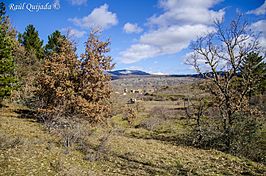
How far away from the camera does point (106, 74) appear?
703 inches

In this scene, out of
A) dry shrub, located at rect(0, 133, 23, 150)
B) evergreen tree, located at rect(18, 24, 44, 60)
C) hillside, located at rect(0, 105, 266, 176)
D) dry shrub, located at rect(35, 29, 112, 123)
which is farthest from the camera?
evergreen tree, located at rect(18, 24, 44, 60)

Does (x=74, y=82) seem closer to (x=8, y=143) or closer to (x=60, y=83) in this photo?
(x=60, y=83)

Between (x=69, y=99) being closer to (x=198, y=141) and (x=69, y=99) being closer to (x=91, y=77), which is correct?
(x=91, y=77)

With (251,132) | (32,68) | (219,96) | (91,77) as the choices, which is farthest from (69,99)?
(32,68)

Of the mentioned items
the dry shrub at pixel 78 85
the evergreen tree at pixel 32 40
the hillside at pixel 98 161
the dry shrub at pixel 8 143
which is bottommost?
the hillside at pixel 98 161

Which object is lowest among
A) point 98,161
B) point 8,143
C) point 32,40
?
point 98,161

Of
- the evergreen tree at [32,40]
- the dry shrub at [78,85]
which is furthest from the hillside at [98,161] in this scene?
the evergreen tree at [32,40]

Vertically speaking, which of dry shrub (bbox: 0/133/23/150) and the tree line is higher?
the tree line

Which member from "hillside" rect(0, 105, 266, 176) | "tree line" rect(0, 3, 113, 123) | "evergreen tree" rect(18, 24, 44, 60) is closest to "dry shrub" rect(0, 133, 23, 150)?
"hillside" rect(0, 105, 266, 176)

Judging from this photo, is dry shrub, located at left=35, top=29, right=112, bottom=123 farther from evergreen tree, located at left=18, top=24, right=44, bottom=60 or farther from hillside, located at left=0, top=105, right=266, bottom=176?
evergreen tree, located at left=18, top=24, right=44, bottom=60

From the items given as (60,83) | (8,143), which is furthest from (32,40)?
(8,143)

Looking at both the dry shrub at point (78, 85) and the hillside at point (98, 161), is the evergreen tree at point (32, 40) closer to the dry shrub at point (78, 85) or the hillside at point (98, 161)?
the dry shrub at point (78, 85)

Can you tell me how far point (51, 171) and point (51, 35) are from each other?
34.6 m

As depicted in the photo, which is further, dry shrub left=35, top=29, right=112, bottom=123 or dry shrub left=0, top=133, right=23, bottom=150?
dry shrub left=35, top=29, right=112, bottom=123
